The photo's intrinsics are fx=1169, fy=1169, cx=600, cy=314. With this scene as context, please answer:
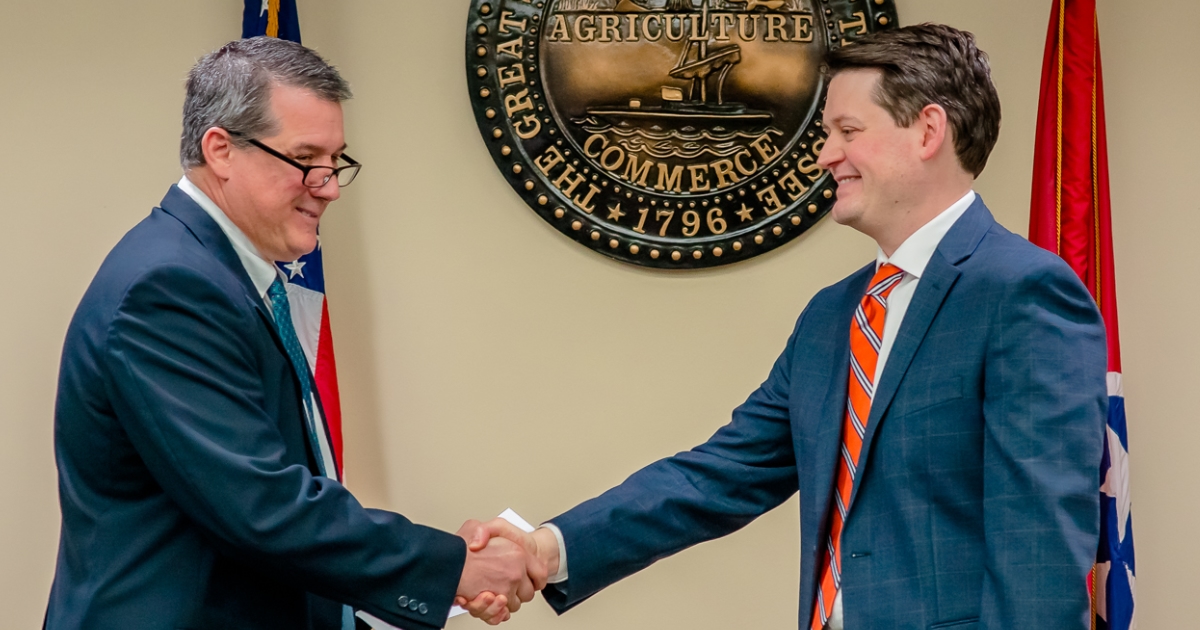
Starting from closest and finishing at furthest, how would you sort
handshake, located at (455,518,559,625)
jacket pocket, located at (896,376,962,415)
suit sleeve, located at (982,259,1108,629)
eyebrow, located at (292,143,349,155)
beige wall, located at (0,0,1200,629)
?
1. suit sleeve, located at (982,259,1108,629)
2. jacket pocket, located at (896,376,962,415)
3. eyebrow, located at (292,143,349,155)
4. handshake, located at (455,518,559,625)
5. beige wall, located at (0,0,1200,629)

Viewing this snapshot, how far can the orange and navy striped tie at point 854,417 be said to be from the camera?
1819 millimetres

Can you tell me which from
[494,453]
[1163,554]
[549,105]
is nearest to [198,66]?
[549,105]

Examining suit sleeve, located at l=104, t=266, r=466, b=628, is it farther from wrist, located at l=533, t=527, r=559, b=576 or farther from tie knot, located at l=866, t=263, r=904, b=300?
tie knot, located at l=866, t=263, r=904, b=300

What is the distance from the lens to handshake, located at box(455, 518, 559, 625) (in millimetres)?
2162

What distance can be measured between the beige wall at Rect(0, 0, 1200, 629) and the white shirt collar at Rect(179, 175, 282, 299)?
3.83ft

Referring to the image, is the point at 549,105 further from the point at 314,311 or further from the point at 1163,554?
the point at 1163,554

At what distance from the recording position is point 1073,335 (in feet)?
5.22

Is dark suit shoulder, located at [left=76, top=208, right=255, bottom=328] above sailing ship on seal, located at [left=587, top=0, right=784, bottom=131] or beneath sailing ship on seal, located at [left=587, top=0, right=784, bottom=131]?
beneath

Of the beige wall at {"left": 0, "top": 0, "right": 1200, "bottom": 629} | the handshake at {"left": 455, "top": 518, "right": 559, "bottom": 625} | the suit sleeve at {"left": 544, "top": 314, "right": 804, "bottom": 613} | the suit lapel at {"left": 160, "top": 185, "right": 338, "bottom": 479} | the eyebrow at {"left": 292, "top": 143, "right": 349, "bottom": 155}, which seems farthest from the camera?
the beige wall at {"left": 0, "top": 0, "right": 1200, "bottom": 629}

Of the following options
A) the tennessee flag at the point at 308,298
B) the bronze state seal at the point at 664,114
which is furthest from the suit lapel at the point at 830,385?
the tennessee flag at the point at 308,298

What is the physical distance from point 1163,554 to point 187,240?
Answer: 2.61 meters

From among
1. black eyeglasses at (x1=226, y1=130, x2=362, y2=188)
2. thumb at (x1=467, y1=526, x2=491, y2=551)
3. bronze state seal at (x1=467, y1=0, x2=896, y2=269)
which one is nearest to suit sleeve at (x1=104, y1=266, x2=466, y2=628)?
black eyeglasses at (x1=226, y1=130, x2=362, y2=188)

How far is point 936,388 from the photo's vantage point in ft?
5.49

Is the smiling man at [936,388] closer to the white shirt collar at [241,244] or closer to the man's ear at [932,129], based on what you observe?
the man's ear at [932,129]
